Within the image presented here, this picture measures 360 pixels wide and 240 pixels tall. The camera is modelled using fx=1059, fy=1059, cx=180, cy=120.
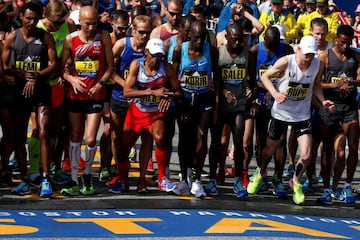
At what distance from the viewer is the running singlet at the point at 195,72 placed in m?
12.1

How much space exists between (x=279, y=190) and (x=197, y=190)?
1.15 meters

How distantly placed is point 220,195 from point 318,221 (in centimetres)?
161

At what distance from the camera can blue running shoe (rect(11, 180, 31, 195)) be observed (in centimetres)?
1177

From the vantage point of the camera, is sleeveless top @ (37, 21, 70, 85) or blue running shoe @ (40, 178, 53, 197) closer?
blue running shoe @ (40, 178, 53, 197)

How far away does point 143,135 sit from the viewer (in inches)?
477

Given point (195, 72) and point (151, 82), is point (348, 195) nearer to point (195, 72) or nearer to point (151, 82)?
point (195, 72)

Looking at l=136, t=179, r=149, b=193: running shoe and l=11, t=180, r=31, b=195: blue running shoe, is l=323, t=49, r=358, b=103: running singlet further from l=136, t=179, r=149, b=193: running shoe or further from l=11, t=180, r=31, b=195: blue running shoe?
l=11, t=180, r=31, b=195: blue running shoe

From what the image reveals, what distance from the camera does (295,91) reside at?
1210 centimetres

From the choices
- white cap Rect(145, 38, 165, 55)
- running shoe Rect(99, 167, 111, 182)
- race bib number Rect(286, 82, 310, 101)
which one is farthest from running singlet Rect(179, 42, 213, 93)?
running shoe Rect(99, 167, 111, 182)

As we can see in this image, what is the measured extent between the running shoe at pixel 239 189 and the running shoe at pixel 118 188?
133 centimetres

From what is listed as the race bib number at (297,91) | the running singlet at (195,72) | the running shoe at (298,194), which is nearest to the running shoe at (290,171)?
the running shoe at (298,194)

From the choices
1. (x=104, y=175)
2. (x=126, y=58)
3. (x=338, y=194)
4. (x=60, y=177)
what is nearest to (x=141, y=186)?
(x=104, y=175)

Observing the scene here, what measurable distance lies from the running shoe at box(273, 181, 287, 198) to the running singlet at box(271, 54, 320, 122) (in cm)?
89

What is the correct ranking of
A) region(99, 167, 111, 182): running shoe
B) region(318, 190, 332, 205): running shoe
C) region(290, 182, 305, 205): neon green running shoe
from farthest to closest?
1. region(99, 167, 111, 182): running shoe
2. region(318, 190, 332, 205): running shoe
3. region(290, 182, 305, 205): neon green running shoe
